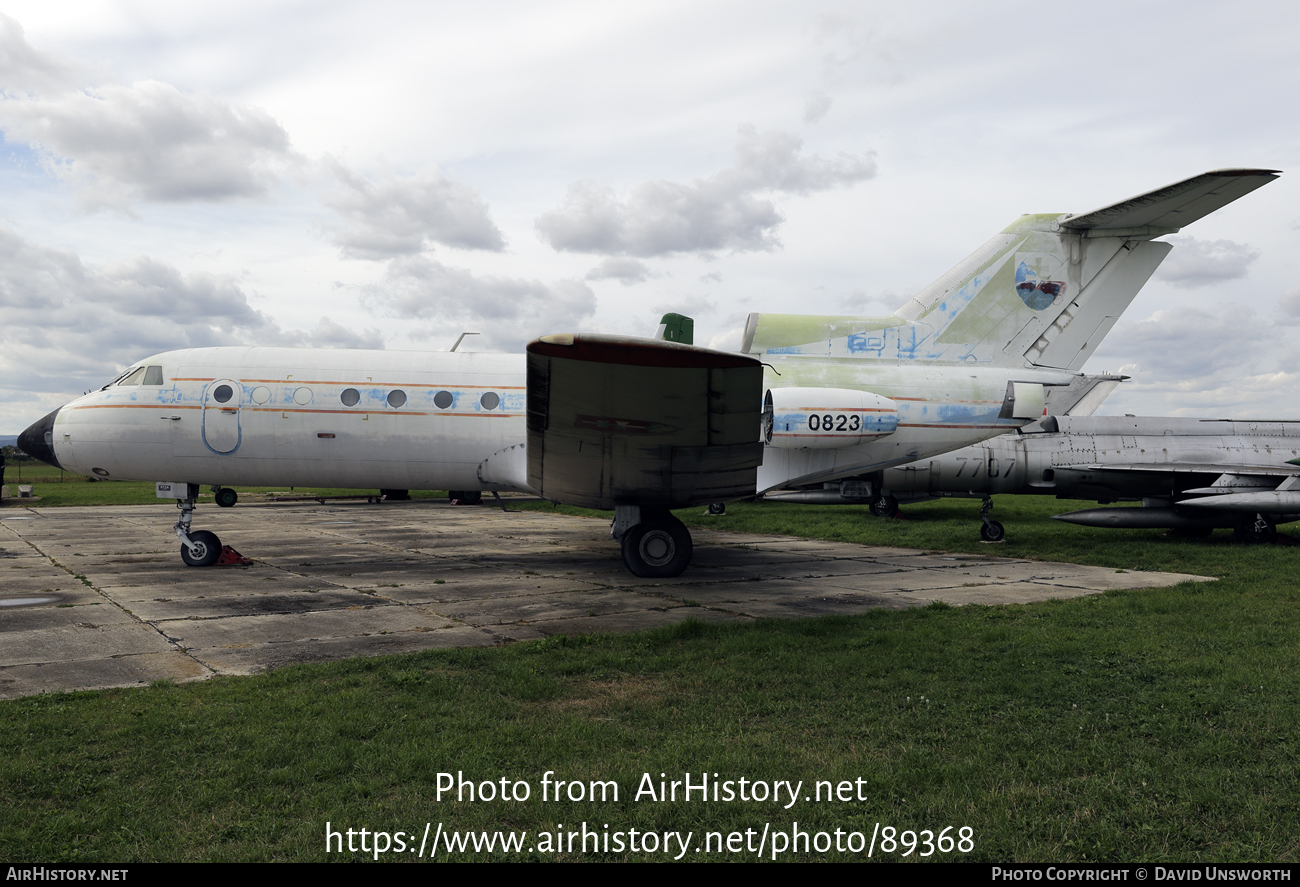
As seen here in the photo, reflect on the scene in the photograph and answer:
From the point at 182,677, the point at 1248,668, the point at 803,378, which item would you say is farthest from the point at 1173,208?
the point at 182,677

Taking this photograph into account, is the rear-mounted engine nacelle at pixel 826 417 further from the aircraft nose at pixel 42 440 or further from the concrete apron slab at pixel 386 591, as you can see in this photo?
the aircraft nose at pixel 42 440

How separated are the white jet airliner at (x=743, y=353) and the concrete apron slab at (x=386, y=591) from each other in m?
1.40

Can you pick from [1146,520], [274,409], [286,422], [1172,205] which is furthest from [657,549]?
[1146,520]

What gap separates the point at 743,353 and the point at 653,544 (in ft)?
11.0

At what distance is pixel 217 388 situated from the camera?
1193 centimetres

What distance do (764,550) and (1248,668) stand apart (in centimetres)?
943

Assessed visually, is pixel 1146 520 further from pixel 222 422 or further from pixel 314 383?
pixel 222 422

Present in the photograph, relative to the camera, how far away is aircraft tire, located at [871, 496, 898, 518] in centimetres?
2242

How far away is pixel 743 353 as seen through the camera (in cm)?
1212

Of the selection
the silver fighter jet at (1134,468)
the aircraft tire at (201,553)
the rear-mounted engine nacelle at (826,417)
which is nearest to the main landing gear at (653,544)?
the rear-mounted engine nacelle at (826,417)

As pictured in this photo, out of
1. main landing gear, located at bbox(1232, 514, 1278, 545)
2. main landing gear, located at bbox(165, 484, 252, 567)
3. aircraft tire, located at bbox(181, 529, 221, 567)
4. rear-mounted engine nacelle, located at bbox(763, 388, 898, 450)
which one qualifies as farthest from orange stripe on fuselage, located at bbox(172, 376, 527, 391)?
main landing gear, located at bbox(1232, 514, 1278, 545)

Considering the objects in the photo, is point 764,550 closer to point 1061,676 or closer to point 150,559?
point 1061,676

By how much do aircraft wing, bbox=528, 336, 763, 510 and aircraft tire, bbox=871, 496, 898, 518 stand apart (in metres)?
12.2

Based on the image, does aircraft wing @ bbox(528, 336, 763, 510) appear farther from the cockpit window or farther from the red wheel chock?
the cockpit window
